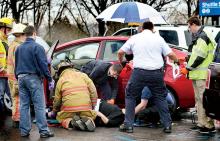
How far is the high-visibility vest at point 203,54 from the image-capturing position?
28.4ft

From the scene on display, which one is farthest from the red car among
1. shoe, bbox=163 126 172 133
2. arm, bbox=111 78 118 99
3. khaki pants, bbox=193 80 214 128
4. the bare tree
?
the bare tree

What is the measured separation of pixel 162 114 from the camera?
8.77 meters

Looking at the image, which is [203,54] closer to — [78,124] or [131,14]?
[78,124]

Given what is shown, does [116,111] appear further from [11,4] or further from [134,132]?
[11,4]

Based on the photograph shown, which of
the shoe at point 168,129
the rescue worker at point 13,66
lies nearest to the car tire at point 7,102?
the rescue worker at point 13,66

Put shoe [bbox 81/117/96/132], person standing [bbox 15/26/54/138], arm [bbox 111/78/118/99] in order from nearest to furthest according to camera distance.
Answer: person standing [bbox 15/26/54/138] < shoe [bbox 81/117/96/132] < arm [bbox 111/78/118/99]

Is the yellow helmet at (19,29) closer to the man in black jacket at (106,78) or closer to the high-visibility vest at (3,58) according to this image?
the high-visibility vest at (3,58)

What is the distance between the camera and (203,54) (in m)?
8.65

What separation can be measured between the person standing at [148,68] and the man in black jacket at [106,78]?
1.09 meters

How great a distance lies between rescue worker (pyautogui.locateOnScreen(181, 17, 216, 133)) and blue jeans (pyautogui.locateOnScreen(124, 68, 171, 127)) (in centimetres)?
55

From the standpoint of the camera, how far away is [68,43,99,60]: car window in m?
10.9

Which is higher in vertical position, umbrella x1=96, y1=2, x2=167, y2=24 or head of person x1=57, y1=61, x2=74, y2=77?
umbrella x1=96, y1=2, x2=167, y2=24

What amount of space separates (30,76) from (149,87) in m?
1.80

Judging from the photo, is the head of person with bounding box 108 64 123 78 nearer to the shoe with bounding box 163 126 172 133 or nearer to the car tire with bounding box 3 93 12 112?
the shoe with bounding box 163 126 172 133
